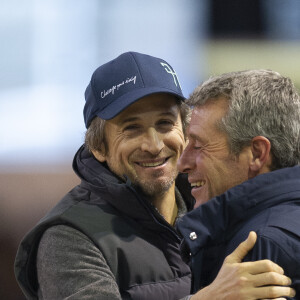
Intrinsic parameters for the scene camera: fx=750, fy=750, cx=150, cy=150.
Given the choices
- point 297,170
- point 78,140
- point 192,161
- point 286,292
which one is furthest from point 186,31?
point 286,292

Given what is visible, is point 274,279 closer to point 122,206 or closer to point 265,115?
point 265,115

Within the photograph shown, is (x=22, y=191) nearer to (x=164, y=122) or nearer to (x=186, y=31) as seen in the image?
(x=186, y=31)

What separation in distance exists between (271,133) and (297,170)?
4.9 inches

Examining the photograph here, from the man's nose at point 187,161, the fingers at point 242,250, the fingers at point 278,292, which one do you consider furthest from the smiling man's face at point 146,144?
the fingers at point 278,292

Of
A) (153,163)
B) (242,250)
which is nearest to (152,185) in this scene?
(153,163)

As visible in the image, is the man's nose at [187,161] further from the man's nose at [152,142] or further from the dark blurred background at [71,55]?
the dark blurred background at [71,55]

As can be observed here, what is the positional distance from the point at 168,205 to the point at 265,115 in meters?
0.71

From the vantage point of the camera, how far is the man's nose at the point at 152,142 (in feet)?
7.69

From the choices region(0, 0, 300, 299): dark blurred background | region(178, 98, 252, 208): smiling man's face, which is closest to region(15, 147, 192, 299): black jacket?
region(178, 98, 252, 208): smiling man's face

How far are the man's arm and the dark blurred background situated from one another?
2386mm

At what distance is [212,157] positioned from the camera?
1935 mm

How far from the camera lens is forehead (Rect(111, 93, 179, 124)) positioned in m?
2.36

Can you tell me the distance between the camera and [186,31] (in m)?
4.11

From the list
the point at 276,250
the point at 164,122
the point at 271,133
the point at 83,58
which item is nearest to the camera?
the point at 276,250
